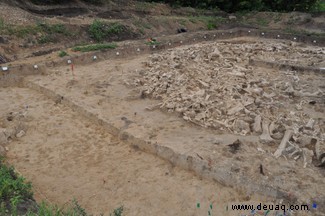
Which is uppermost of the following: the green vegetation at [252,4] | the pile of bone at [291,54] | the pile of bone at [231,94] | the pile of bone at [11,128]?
the green vegetation at [252,4]

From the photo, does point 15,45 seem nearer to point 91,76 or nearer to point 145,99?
point 91,76

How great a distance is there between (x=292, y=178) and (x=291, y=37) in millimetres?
16199

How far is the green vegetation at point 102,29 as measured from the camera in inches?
634

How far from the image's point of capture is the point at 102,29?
16.5 metres

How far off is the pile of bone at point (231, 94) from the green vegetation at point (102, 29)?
432 cm

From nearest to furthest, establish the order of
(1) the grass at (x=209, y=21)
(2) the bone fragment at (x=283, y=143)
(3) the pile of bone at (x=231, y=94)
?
(2) the bone fragment at (x=283, y=143) → (3) the pile of bone at (x=231, y=94) → (1) the grass at (x=209, y=21)

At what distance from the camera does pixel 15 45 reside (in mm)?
12859

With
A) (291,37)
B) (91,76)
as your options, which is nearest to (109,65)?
(91,76)

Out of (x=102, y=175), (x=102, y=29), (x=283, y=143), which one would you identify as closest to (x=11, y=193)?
(x=102, y=175)

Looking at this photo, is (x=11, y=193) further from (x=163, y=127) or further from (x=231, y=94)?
(x=231, y=94)

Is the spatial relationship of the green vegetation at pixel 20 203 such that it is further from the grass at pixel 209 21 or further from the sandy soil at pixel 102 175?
the grass at pixel 209 21

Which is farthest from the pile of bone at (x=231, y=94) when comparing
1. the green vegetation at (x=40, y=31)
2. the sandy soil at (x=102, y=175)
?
the green vegetation at (x=40, y=31)

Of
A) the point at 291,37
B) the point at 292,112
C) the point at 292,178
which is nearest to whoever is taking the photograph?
the point at 292,178

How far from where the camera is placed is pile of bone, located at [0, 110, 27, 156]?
7020 millimetres
